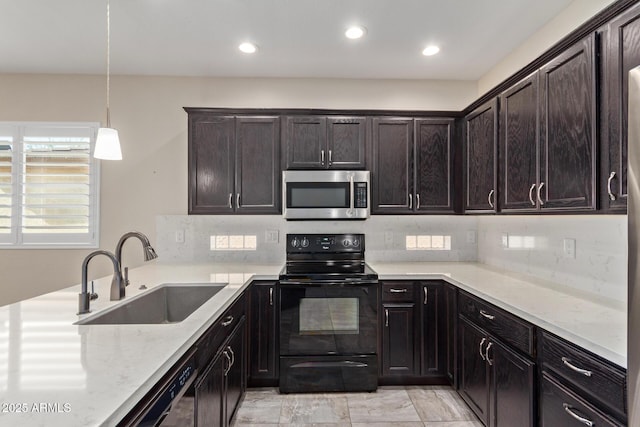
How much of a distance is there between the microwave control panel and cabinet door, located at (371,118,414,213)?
0.46 feet

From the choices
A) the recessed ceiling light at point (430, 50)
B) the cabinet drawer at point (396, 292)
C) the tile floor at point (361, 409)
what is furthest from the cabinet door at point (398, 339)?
the recessed ceiling light at point (430, 50)

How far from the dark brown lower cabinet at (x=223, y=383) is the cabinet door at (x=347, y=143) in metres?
1.51

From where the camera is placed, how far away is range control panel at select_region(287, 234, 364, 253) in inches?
122

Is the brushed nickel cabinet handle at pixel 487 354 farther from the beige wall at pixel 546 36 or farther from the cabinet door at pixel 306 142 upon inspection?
the beige wall at pixel 546 36

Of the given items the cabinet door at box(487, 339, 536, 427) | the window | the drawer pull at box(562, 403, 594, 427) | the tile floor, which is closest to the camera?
the drawer pull at box(562, 403, 594, 427)

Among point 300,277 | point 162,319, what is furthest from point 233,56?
point 162,319

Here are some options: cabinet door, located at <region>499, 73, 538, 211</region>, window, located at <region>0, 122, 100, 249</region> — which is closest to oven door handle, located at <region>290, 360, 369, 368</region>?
cabinet door, located at <region>499, 73, 538, 211</region>

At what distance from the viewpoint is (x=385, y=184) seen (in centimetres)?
294

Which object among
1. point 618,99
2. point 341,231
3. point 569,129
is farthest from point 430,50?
point 341,231

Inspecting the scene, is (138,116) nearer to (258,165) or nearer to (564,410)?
(258,165)

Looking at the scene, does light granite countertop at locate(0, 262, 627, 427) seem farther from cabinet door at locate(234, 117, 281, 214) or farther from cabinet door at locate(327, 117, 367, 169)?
cabinet door at locate(327, 117, 367, 169)

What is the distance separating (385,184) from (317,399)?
179cm

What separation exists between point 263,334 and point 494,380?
5.14 ft

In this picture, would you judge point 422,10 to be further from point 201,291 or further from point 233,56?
point 201,291
